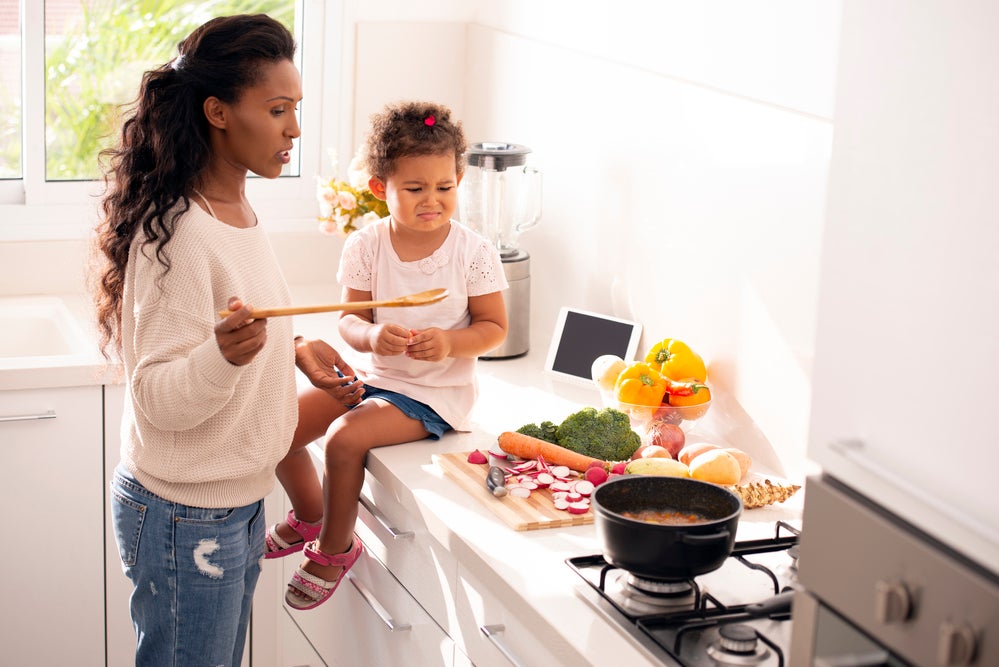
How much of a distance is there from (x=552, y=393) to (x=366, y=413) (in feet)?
1.54

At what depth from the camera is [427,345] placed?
189 centimetres

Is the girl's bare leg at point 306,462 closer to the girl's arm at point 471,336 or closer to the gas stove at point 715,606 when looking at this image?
the girl's arm at point 471,336

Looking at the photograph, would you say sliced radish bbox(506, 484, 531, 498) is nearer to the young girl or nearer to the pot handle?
the young girl

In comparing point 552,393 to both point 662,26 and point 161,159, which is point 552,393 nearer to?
point 662,26

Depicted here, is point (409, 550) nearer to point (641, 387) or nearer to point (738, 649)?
point (641, 387)

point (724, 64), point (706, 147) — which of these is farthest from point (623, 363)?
point (724, 64)

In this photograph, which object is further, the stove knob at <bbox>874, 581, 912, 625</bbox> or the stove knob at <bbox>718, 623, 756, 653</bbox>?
the stove knob at <bbox>718, 623, 756, 653</bbox>

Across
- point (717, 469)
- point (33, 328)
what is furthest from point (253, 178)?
point (717, 469)

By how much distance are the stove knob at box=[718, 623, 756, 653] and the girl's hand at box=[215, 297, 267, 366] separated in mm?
613

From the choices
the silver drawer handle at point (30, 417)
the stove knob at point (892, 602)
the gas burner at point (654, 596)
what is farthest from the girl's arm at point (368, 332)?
the stove knob at point (892, 602)

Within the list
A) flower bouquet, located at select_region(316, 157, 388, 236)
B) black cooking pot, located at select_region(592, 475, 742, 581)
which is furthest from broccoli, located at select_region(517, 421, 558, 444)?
flower bouquet, located at select_region(316, 157, 388, 236)

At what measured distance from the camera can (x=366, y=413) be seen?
1.97 m

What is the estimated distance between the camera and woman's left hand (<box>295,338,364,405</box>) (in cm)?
186

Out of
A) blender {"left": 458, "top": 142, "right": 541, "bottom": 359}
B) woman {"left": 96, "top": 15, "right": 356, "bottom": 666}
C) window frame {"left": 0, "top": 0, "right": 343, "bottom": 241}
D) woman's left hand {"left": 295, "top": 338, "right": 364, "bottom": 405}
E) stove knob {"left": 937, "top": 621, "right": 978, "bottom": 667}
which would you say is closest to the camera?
stove knob {"left": 937, "top": 621, "right": 978, "bottom": 667}
